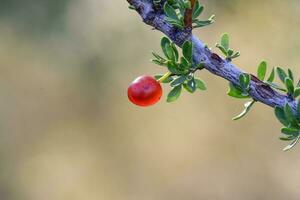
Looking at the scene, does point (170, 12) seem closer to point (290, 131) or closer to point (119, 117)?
point (290, 131)

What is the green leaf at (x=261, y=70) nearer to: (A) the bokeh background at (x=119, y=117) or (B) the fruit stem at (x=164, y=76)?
(B) the fruit stem at (x=164, y=76)

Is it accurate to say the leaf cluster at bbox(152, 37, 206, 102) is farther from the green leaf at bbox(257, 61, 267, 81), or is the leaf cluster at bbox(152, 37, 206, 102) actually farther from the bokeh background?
the bokeh background

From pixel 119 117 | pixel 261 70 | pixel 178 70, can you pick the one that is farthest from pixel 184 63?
pixel 119 117

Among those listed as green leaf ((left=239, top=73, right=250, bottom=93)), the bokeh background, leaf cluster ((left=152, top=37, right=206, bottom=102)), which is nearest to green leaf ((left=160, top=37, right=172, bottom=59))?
leaf cluster ((left=152, top=37, right=206, bottom=102))

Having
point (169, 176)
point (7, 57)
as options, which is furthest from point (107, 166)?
point (7, 57)

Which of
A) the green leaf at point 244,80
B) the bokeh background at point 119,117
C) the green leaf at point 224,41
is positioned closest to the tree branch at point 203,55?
the green leaf at point 244,80

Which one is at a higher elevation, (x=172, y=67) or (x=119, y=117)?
(x=119, y=117)
